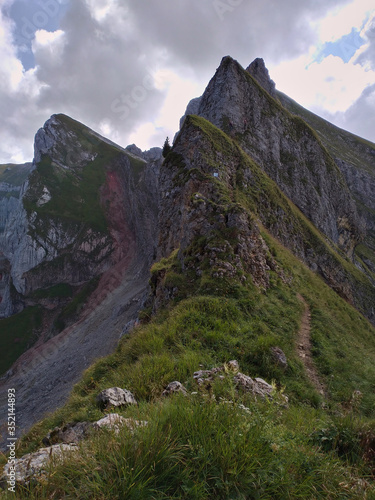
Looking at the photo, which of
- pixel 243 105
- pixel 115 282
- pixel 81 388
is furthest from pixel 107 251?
pixel 81 388

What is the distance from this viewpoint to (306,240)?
1344 inches

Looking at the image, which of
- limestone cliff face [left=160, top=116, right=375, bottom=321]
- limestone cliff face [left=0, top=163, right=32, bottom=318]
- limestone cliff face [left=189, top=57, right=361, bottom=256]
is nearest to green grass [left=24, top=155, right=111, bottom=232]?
limestone cliff face [left=0, top=163, right=32, bottom=318]

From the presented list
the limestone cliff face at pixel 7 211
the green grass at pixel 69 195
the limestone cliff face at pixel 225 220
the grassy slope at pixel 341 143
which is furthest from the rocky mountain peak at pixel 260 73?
the limestone cliff face at pixel 7 211

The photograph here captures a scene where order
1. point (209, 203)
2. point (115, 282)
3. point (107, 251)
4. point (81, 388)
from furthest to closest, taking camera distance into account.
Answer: point (107, 251) < point (115, 282) < point (209, 203) < point (81, 388)

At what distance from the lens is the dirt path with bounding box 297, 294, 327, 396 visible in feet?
27.1

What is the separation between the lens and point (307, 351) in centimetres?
1035

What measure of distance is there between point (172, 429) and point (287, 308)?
11.3 m

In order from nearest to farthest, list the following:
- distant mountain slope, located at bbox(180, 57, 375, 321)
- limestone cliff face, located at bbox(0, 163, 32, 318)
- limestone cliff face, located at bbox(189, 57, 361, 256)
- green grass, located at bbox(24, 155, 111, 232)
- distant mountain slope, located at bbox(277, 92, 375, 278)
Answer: distant mountain slope, located at bbox(180, 57, 375, 321)
limestone cliff face, located at bbox(189, 57, 361, 256)
limestone cliff face, located at bbox(0, 163, 32, 318)
distant mountain slope, located at bbox(277, 92, 375, 278)
green grass, located at bbox(24, 155, 111, 232)

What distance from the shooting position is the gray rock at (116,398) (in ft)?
15.0

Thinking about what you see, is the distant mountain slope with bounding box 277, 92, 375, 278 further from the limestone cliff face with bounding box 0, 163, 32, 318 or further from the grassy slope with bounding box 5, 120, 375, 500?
the limestone cliff face with bounding box 0, 163, 32, 318

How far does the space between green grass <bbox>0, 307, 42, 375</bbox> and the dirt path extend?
2481 inches

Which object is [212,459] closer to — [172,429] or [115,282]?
[172,429]

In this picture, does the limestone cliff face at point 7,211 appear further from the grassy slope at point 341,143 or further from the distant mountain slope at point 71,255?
the grassy slope at point 341,143

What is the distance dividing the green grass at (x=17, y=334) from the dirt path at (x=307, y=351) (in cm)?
6301
